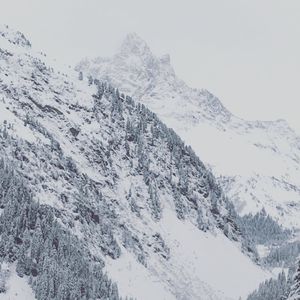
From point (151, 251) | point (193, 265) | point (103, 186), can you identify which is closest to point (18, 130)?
point (103, 186)

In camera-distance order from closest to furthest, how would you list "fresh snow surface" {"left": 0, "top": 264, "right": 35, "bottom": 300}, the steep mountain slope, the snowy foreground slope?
the steep mountain slope
"fresh snow surface" {"left": 0, "top": 264, "right": 35, "bottom": 300}
the snowy foreground slope

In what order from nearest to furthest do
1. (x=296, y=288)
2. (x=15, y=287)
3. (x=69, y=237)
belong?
(x=296, y=288)
(x=15, y=287)
(x=69, y=237)

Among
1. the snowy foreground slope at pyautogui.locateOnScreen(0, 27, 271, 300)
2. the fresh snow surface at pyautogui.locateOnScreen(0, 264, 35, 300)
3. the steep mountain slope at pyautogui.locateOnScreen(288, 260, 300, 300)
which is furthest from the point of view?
the snowy foreground slope at pyautogui.locateOnScreen(0, 27, 271, 300)

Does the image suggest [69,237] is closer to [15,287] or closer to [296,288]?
[15,287]

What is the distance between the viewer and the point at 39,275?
449 ft

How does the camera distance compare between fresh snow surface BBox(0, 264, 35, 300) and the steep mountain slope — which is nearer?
the steep mountain slope

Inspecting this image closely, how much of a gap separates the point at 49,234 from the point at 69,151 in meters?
54.7

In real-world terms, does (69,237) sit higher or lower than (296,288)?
lower

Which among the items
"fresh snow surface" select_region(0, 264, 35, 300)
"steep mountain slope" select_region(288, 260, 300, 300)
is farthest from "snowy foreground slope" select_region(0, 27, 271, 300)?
"steep mountain slope" select_region(288, 260, 300, 300)

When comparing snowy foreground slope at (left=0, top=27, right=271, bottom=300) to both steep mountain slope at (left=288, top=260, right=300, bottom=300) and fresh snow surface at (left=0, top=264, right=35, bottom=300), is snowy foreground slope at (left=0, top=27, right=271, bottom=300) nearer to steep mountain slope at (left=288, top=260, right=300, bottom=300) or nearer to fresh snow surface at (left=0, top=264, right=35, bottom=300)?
fresh snow surface at (left=0, top=264, right=35, bottom=300)

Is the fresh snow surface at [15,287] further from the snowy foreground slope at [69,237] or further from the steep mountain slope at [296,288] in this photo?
the steep mountain slope at [296,288]

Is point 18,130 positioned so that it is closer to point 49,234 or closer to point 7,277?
point 49,234

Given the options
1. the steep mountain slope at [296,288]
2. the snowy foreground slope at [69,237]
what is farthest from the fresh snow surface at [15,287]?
the steep mountain slope at [296,288]

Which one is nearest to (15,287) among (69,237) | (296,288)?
(69,237)
